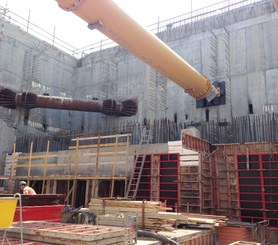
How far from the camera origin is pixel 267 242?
12.6m

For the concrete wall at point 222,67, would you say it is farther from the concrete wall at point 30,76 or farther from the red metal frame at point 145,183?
the red metal frame at point 145,183

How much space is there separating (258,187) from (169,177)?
13.2ft

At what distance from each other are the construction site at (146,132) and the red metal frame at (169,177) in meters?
0.05

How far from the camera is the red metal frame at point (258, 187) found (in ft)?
44.1

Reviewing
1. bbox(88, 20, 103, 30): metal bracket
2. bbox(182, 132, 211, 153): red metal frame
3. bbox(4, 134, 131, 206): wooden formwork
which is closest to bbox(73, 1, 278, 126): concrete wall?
bbox(182, 132, 211, 153): red metal frame

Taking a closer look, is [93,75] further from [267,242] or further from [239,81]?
[267,242]

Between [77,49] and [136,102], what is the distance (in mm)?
10949

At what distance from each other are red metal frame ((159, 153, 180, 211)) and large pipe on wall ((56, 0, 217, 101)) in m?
3.90

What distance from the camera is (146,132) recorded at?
1741cm

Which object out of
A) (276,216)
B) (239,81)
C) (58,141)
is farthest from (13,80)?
(276,216)

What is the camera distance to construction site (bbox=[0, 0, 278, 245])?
9344 millimetres

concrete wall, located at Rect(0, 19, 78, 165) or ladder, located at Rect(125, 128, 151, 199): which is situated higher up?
concrete wall, located at Rect(0, 19, 78, 165)

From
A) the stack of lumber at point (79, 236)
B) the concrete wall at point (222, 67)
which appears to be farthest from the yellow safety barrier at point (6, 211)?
the concrete wall at point (222, 67)

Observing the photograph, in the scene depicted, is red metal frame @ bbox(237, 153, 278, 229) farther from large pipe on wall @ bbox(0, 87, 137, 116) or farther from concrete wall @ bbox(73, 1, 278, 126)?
large pipe on wall @ bbox(0, 87, 137, 116)
